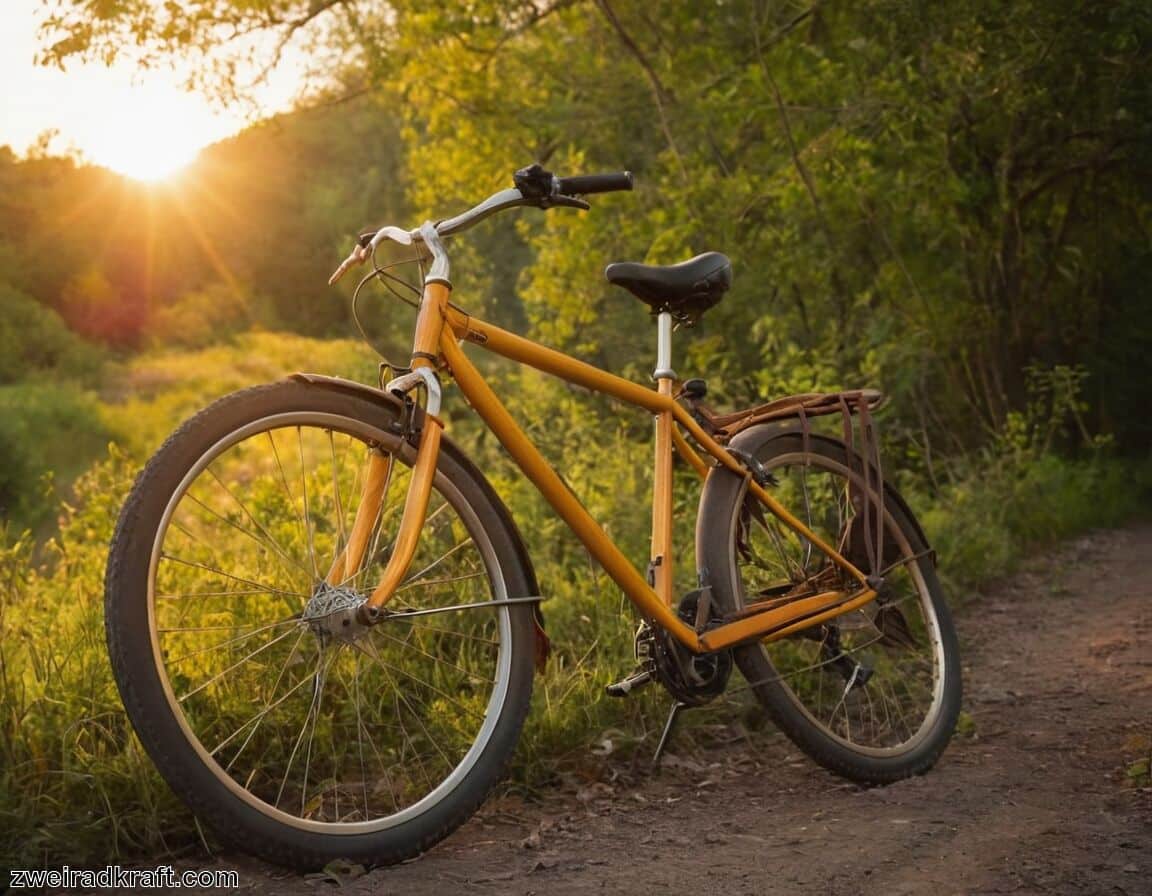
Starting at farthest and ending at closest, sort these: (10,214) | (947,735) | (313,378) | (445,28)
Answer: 1. (10,214)
2. (445,28)
3. (947,735)
4. (313,378)

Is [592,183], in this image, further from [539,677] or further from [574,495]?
[539,677]

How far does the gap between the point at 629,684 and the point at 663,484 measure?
526mm

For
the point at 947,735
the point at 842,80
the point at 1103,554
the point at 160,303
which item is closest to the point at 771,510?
the point at 947,735

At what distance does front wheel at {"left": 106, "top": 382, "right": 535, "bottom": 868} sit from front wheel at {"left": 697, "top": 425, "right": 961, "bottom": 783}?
2.32ft

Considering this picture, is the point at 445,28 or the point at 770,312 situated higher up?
the point at 445,28

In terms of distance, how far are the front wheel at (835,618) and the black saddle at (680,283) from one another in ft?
1.34

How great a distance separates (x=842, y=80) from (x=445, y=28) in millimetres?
2754

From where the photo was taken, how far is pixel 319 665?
8.68 feet

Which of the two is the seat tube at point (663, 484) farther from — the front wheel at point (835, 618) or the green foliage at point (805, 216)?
the green foliage at point (805, 216)

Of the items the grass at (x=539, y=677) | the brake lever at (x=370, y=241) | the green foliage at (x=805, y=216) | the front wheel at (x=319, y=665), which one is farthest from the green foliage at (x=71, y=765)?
the brake lever at (x=370, y=241)

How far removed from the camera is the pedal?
10.0ft

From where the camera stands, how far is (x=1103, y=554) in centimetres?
708

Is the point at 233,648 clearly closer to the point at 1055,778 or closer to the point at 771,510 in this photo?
the point at 771,510

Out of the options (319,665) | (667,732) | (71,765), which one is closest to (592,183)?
(319,665)
